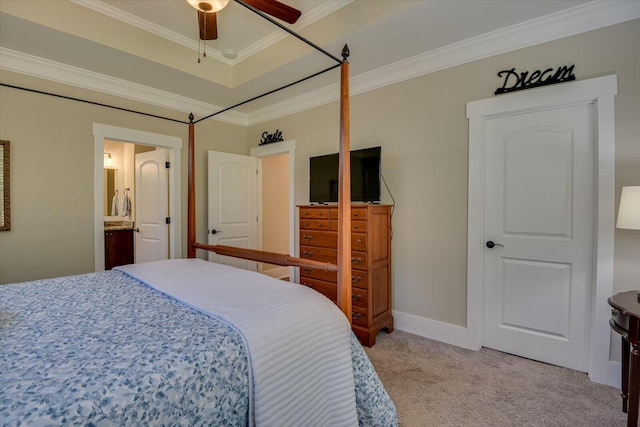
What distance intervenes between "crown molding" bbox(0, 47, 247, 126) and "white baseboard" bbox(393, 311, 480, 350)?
3.59 metres

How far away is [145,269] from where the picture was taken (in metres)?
2.07

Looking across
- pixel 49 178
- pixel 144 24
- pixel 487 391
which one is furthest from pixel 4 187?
pixel 487 391

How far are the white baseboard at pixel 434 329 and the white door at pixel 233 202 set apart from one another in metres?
2.30

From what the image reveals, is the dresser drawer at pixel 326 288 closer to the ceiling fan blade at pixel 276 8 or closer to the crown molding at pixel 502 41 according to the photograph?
the crown molding at pixel 502 41

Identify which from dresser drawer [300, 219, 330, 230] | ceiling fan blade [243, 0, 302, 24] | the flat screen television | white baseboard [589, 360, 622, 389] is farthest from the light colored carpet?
ceiling fan blade [243, 0, 302, 24]

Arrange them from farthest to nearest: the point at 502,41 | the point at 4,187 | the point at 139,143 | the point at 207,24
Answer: the point at 139,143, the point at 4,187, the point at 502,41, the point at 207,24

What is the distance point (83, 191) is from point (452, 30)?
12.4 feet

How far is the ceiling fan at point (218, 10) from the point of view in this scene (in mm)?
1826

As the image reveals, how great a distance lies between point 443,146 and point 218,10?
81.8 inches

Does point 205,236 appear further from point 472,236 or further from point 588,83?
point 588,83

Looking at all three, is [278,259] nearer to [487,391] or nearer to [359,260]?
[359,260]

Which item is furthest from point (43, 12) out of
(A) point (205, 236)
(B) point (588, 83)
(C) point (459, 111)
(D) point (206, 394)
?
(B) point (588, 83)

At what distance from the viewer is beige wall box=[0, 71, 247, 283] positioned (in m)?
2.75

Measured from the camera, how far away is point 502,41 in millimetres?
2447
